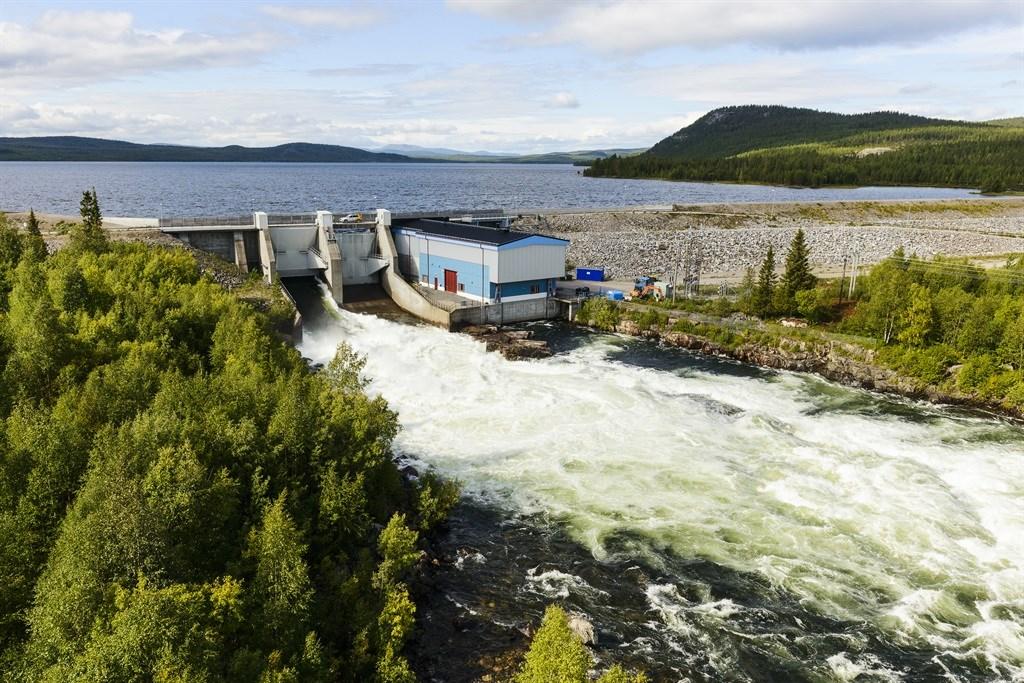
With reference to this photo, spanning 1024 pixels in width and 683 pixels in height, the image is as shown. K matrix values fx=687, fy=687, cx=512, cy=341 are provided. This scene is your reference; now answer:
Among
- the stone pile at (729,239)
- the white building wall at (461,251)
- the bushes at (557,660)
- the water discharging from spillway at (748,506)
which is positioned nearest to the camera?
the bushes at (557,660)

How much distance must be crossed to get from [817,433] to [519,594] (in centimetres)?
1781

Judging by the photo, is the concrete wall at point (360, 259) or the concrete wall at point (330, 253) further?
the concrete wall at point (360, 259)

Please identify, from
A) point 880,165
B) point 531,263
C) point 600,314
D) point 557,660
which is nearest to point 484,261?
point 531,263

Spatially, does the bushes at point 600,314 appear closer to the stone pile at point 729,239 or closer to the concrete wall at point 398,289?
the concrete wall at point 398,289

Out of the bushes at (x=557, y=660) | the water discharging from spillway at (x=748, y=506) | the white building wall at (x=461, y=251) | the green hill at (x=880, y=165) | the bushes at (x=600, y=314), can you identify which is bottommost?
the water discharging from spillway at (x=748, y=506)

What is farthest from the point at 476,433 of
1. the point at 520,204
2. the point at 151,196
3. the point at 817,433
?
the point at 151,196

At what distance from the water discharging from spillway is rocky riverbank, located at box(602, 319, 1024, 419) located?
1.82 m

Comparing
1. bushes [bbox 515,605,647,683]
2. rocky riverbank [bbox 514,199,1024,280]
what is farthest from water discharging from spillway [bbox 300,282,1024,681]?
rocky riverbank [bbox 514,199,1024,280]

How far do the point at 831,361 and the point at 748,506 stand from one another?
1972 centimetres

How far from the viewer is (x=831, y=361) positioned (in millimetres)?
40531

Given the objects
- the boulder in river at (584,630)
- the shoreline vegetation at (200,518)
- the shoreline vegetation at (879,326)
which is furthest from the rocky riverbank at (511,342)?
the boulder in river at (584,630)

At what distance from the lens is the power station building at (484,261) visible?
49281 mm

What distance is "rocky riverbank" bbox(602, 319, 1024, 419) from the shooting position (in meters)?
35.8

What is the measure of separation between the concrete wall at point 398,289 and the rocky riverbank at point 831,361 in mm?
14698
